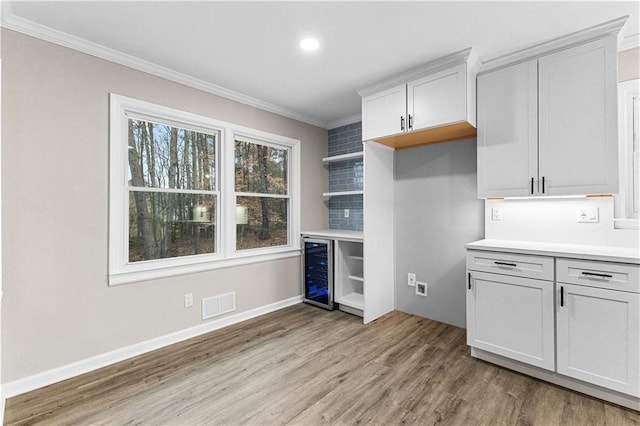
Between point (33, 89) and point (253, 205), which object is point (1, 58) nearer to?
point (33, 89)

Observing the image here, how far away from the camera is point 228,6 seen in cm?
195

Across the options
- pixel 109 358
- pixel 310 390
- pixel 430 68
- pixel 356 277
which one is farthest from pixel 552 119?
pixel 109 358

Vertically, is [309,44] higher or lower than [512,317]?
higher

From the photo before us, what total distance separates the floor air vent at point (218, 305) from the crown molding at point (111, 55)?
2154 millimetres

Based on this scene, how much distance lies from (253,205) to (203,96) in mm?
1315

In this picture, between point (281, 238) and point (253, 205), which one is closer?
point (253, 205)

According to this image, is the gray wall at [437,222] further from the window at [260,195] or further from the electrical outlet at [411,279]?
the window at [260,195]

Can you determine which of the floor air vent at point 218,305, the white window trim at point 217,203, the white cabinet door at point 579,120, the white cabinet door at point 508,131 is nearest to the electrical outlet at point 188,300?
the floor air vent at point 218,305

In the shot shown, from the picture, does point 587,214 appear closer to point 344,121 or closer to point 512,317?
point 512,317

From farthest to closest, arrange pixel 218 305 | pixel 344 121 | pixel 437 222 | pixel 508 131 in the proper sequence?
pixel 344 121
pixel 437 222
pixel 218 305
pixel 508 131

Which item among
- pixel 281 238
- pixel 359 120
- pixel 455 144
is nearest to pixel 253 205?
pixel 281 238

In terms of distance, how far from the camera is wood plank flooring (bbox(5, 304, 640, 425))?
184cm

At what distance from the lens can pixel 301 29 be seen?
220cm

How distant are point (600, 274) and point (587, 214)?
2.22 feet
